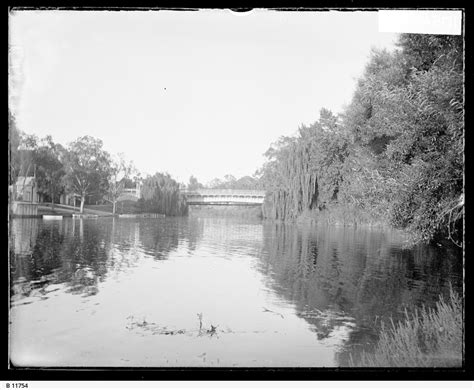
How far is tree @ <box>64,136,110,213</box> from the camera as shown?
4492mm

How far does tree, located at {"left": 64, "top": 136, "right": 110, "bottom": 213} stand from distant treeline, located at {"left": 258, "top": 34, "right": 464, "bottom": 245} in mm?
1982

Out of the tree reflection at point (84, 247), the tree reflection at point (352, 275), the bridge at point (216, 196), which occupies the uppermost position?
the bridge at point (216, 196)

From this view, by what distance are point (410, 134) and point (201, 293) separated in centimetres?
274

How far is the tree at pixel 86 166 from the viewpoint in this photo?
449 cm

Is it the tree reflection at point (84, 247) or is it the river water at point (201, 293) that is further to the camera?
the tree reflection at point (84, 247)

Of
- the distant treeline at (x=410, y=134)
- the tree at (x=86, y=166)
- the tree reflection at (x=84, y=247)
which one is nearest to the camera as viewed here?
the distant treeline at (x=410, y=134)

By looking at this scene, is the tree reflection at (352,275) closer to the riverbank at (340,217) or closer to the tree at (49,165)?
the riverbank at (340,217)

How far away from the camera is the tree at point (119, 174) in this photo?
190 inches

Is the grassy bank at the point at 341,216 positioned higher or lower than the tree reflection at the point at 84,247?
higher

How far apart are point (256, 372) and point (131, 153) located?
290cm

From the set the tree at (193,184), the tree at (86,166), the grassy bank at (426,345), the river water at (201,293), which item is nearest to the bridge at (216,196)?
the tree at (193,184)

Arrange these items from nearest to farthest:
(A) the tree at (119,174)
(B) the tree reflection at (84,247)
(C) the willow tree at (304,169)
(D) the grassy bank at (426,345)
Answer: (D) the grassy bank at (426,345), (B) the tree reflection at (84,247), (A) the tree at (119,174), (C) the willow tree at (304,169)

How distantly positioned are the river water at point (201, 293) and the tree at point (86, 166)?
51 cm

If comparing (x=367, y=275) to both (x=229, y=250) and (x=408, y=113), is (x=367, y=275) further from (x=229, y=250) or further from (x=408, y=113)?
(x=408, y=113)
